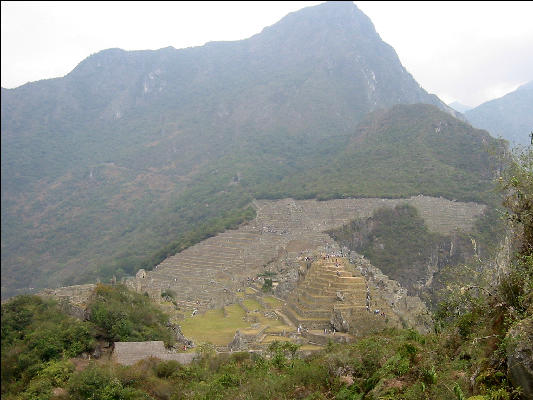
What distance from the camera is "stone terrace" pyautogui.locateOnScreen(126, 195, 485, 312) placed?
Answer: 1339 inches

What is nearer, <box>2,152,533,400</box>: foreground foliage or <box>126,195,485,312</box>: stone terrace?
<box>2,152,533,400</box>: foreground foliage

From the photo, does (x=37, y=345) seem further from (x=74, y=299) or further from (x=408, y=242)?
(x=408, y=242)

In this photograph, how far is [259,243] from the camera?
4525 centimetres

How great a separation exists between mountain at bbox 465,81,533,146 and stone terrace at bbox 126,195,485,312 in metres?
9.65

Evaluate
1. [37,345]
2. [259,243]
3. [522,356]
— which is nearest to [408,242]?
[259,243]

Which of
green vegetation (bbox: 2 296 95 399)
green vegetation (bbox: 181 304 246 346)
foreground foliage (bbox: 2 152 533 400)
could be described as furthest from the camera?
green vegetation (bbox: 181 304 246 346)

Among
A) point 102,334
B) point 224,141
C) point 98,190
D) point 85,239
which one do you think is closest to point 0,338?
point 102,334

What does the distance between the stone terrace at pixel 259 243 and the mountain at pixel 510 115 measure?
9.65 m

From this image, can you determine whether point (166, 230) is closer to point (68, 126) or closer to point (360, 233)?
point (360, 233)

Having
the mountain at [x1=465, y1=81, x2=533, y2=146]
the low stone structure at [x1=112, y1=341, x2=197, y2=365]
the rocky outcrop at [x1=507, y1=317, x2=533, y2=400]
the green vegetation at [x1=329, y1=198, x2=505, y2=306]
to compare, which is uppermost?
the mountain at [x1=465, y1=81, x2=533, y2=146]

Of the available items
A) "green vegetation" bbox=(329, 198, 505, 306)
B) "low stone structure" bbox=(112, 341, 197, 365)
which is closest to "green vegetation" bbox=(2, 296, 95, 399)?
"low stone structure" bbox=(112, 341, 197, 365)

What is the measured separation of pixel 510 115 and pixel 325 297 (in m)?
43.4

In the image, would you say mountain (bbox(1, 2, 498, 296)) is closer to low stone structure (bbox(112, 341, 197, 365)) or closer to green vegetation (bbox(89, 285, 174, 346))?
green vegetation (bbox(89, 285, 174, 346))

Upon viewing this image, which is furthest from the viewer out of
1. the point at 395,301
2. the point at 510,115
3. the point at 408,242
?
the point at 510,115
